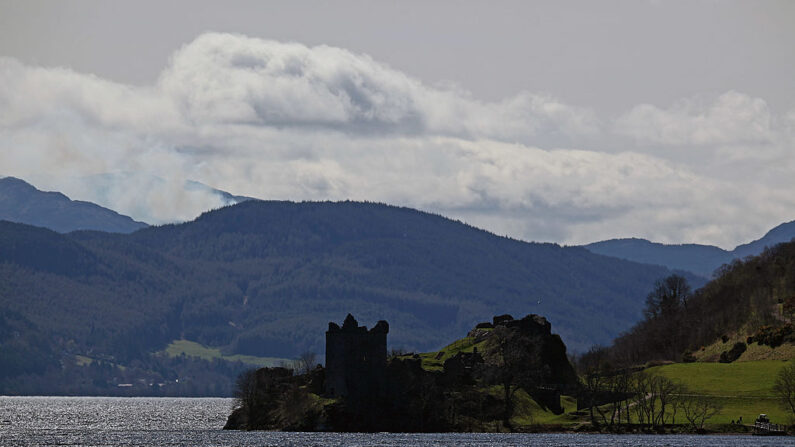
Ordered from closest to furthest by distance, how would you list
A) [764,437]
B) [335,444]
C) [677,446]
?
[677,446] → [335,444] → [764,437]

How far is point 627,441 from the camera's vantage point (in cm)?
18888

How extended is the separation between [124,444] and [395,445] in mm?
45255

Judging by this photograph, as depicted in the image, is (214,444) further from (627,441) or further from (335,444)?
(627,441)

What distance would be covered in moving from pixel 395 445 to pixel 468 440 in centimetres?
1753

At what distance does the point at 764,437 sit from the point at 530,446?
41.3 m

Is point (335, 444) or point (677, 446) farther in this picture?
point (335, 444)

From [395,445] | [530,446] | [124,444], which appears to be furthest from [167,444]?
[530,446]

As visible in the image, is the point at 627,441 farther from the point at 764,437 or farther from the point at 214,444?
the point at 214,444

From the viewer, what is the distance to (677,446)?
172 meters

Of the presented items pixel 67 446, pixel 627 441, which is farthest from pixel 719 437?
pixel 67 446

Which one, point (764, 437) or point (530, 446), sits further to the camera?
point (764, 437)

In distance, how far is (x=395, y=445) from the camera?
598ft

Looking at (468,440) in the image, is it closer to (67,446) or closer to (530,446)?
(530,446)

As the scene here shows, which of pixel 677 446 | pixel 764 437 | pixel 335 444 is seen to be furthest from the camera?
pixel 764 437
